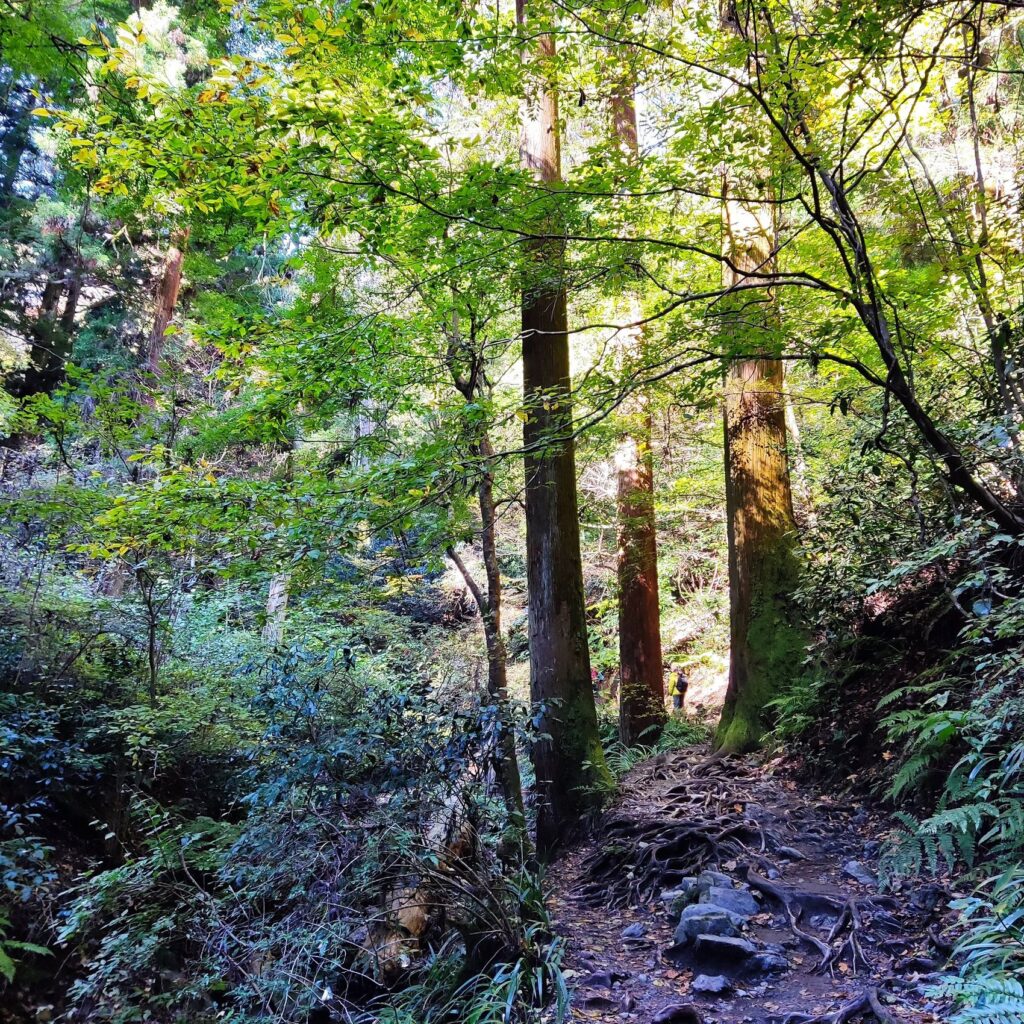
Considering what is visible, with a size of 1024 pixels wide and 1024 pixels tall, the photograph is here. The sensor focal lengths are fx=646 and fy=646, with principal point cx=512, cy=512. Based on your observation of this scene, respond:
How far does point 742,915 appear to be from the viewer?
4.01 meters

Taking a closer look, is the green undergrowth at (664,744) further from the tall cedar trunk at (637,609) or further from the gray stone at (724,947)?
the gray stone at (724,947)

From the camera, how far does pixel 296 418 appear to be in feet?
23.5

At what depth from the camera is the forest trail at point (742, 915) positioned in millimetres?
3178

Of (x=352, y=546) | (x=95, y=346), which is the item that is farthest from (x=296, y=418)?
(x=95, y=346)

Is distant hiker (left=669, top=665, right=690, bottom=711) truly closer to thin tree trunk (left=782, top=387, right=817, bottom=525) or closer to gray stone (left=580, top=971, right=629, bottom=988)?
thin tree trunk (left=782, top=387, right=817, bottom=525)

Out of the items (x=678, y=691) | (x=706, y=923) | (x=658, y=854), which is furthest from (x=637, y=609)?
(x=706, y=923)

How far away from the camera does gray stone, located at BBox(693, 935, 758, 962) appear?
11.7 feet

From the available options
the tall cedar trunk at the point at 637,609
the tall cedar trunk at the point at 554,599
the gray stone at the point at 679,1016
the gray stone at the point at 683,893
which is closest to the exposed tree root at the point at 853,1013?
the gray stone at the point at 679,1016

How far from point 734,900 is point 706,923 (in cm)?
38

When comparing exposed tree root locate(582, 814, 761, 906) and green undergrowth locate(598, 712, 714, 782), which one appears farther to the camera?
green undergrowth locate(598, 712, 714, 782)

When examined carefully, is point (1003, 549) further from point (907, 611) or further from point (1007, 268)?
point (1007, 268)

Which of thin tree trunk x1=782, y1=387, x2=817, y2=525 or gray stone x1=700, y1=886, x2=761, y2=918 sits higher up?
thin tree trunk x1=782, y1=387, x2=817, y2=525

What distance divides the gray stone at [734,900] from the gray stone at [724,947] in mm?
373

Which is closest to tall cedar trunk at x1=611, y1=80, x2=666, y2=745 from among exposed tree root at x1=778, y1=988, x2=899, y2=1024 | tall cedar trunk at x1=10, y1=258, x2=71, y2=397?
exposed tree root at x1=778, y1=988, x2=899, y2=1024
